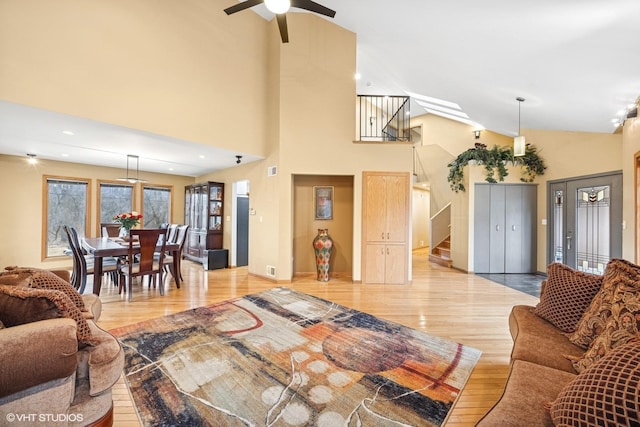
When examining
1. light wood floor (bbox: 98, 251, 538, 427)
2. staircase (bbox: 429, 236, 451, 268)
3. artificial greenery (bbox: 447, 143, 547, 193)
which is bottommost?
light wood floor (bbox: 98, 251, 538, 427)

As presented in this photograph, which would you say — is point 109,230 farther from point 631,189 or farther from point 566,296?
point 631,189

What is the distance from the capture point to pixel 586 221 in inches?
188

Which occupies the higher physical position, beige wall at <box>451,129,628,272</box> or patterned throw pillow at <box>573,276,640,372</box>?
beige wall at <box>451,129,628,272</box>

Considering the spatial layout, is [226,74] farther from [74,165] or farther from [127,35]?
[74,165]

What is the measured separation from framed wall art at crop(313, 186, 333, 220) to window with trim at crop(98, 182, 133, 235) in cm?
502

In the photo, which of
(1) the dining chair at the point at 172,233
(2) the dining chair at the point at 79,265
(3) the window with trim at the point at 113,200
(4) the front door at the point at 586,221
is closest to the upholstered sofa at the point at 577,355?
(4) the front door at the point at 586,221

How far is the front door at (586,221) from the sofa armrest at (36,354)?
22.4 ft

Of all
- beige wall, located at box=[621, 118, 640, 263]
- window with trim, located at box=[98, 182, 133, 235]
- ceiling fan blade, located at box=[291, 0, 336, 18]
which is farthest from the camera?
window with trim, located at box=[98, 182, 133, 235]

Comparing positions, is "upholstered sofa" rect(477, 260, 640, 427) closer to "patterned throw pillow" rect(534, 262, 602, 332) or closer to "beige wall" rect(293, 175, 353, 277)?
"patterned throw pillow" rect(534, 262, 602, 332)

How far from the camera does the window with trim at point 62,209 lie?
547 cm

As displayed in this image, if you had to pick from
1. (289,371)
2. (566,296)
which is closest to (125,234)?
(289,371)

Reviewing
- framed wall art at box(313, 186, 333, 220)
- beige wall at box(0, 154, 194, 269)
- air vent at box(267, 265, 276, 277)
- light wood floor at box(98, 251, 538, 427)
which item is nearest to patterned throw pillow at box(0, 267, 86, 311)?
light wood floor at box(98, 251, 538, 427)

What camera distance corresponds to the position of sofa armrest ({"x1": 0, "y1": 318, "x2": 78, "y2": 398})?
1.09 m

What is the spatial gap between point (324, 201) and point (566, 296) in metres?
3.95
